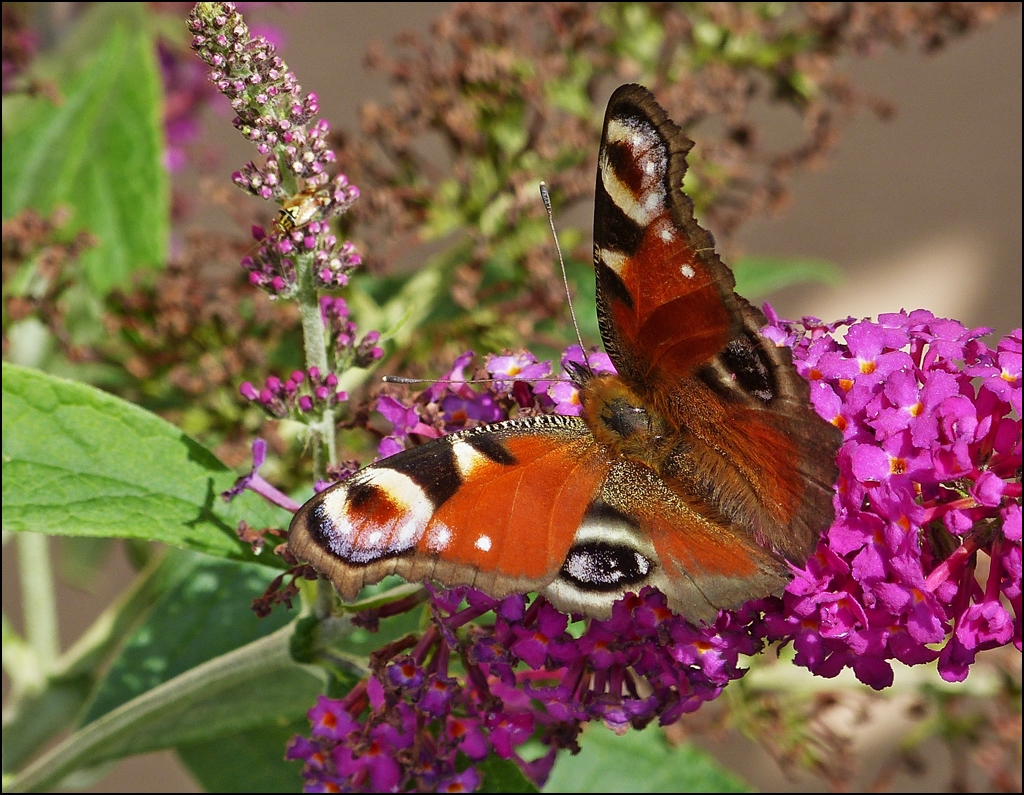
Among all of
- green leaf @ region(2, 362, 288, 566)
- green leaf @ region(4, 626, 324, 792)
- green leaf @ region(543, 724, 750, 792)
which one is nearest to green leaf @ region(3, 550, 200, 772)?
green leaf @ region(4, 626, 324, 792)

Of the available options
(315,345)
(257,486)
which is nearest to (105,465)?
(257,486)

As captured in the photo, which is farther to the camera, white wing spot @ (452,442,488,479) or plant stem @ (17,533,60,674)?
plant stem @ (17,533,60,674)

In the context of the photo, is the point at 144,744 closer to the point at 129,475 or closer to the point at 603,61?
the point at 129,475

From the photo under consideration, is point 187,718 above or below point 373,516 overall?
below

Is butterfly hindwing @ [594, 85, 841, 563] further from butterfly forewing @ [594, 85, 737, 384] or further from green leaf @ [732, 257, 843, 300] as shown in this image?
green leaf @ [732, 257, 843, 300]

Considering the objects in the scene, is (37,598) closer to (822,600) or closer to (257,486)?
(257,486)

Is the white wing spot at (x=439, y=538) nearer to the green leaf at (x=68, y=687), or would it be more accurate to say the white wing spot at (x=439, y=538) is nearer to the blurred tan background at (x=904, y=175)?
the green leaf at (x=68, y=687)
